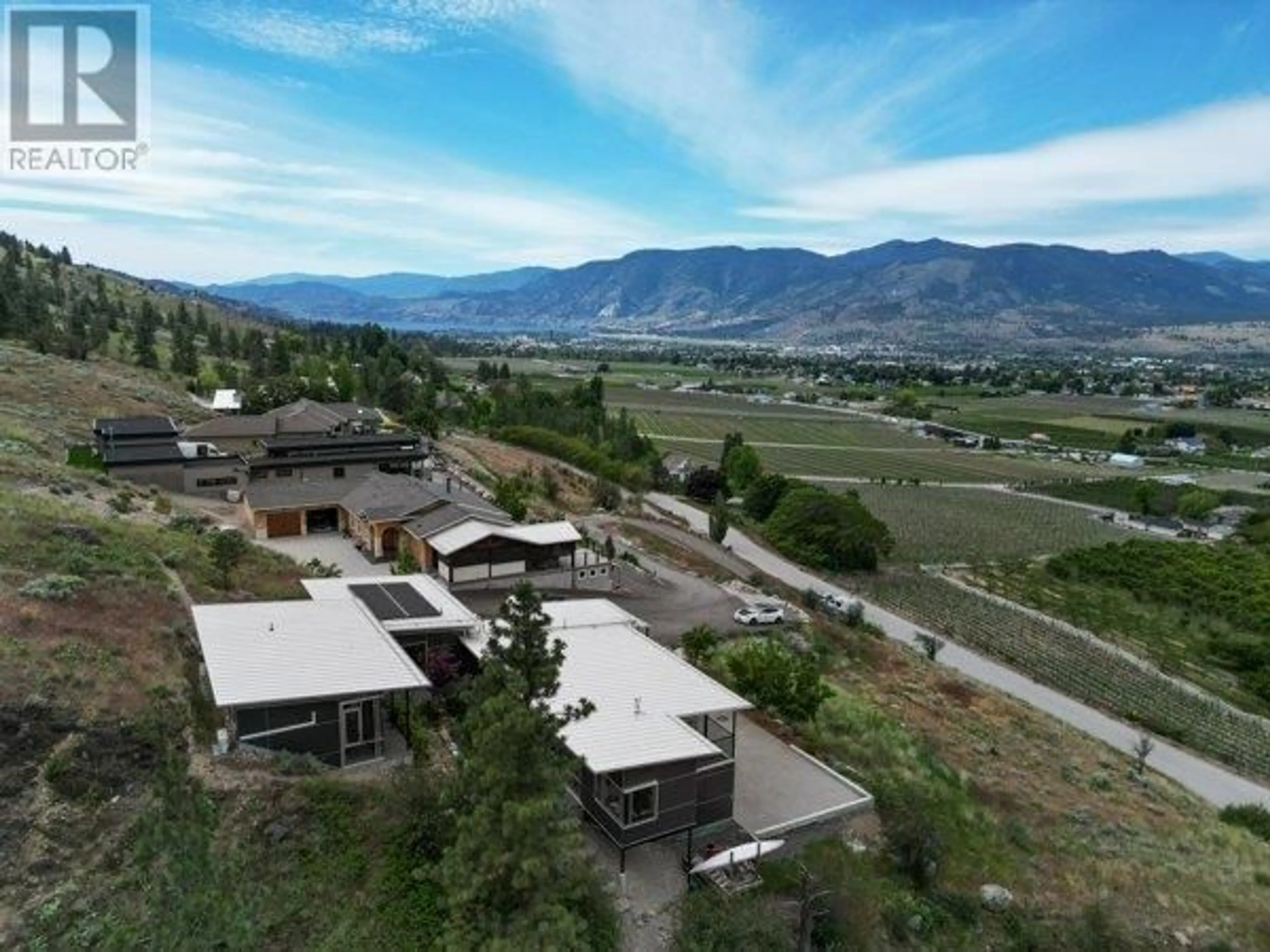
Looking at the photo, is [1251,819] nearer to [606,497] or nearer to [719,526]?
[719,526]

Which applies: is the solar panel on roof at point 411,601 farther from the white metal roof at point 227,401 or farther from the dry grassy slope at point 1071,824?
the white metal roof at point 227,401

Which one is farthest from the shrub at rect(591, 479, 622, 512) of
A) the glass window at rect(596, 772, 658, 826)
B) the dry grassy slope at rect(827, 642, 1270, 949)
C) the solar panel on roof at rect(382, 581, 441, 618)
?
the glass window at rect(596, 772, 658, 826)

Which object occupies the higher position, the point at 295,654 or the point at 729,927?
the point at 295,654

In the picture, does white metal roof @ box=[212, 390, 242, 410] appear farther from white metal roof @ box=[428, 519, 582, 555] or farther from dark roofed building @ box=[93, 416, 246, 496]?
white metal roof @ box=[428, 519, 582, 555]

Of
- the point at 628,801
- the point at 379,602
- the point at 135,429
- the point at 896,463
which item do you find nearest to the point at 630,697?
the point at 628,801

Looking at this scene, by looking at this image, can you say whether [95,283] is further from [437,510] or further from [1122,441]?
[1122,441]

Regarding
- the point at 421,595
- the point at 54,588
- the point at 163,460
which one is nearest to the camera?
the point at 54,588

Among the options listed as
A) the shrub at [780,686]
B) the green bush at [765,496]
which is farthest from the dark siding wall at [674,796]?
the green bush at [765,496]
